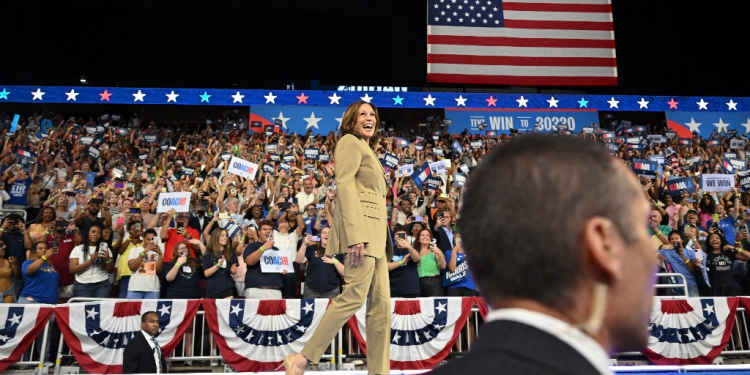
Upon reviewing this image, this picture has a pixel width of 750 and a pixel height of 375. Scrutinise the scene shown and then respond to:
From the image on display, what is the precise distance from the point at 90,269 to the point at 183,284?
1140 millimetres

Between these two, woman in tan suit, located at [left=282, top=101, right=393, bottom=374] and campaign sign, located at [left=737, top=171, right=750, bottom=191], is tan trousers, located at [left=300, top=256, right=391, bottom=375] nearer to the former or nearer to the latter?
woman in tan suit, located at [left=282, top=101, right=393, bottom=374]

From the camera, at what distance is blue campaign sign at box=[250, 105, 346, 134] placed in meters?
16.5

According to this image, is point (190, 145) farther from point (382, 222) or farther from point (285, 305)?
point (382, 222)

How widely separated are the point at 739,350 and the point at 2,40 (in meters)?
20.9

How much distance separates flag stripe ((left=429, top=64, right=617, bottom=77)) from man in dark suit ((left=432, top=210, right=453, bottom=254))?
957 cm

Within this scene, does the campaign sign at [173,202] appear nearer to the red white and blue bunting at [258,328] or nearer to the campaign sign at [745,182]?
the red white and blue bunting at [258,328]

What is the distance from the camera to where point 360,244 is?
128 inches

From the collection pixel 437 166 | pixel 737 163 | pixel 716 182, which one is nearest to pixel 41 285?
pixel 437 166

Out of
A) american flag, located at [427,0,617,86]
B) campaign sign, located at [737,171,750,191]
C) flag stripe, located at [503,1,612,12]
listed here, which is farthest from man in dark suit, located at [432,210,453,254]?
flag stripe, located at [503,1,612,12]

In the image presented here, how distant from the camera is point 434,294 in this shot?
23.7 ft

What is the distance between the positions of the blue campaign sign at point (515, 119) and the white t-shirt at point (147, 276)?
11.6 m

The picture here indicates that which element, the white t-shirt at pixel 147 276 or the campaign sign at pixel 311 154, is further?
the campaign sign at pixel 311 154

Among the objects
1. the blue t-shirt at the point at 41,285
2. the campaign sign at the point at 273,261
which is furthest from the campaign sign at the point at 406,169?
the blue t-shirt at the point at 41,285

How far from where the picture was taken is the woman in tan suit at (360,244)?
3.25 meters
